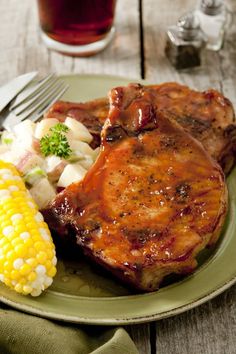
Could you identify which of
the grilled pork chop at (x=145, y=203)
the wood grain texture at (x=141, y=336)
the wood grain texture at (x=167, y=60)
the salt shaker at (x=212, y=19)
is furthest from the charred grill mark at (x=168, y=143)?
the salt shaker at (x=212, y=19)

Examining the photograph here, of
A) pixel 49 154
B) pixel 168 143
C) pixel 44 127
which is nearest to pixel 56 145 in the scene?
pixel 49 154

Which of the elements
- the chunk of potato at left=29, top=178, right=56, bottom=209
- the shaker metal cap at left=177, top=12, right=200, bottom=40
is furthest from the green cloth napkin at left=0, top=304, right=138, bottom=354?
the shaker metal cap at left=177, top=12, right=200, bottom=40

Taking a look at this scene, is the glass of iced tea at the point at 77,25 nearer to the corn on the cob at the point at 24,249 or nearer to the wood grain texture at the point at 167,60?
the wood grain texture at the point at 167,60

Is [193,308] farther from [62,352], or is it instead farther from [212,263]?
[62,352]

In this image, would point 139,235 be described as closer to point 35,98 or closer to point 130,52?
point 35,98

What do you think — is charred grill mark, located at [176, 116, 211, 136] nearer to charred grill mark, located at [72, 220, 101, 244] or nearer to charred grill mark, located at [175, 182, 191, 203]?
charred grill mark, located at [175, 182, 191, 203]
